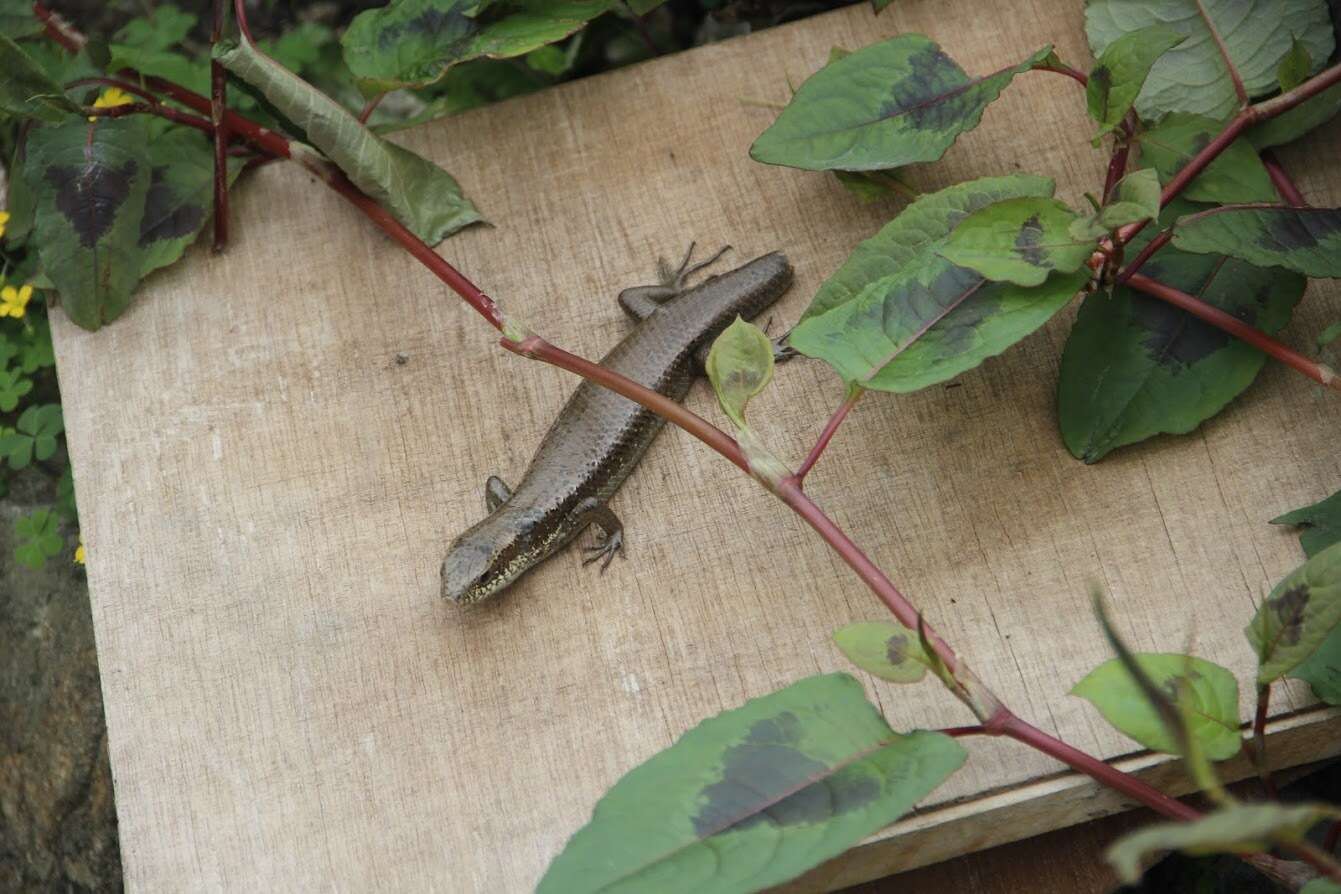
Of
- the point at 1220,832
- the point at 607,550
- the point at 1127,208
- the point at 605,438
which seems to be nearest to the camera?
the point at 1220,832

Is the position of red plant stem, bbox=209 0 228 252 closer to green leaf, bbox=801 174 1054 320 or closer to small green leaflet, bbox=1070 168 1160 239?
green leaf, bbox=801 174 1054 320

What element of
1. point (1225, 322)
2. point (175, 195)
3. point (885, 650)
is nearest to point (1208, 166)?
point (1225, 322)

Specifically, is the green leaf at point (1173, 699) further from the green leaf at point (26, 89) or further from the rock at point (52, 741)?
the rock at point (52, 741)

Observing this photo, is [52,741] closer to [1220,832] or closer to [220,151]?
[220,151]

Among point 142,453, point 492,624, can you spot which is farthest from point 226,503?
point 492,624

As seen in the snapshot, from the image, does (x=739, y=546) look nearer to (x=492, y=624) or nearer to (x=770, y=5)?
(x=492, y=624)

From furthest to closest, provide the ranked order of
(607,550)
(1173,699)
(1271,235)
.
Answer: (607,550) < (1271,235) < (1173,699)

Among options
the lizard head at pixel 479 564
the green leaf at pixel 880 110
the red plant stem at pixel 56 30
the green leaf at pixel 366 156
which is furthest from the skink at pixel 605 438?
the red plant stem at pixel 56 30
